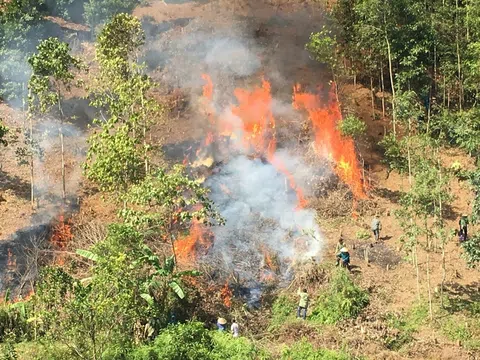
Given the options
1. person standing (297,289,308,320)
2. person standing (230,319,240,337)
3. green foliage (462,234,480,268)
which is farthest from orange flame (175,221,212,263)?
green foliage (462,234,480,268)

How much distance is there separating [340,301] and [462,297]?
18.1 feet

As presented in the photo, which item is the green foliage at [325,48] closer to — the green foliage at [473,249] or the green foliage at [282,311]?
the green foliage at [473,249]

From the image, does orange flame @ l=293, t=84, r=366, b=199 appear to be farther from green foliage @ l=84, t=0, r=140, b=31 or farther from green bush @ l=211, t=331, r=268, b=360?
green foliage @ l=84, t=0, r=140, b=31

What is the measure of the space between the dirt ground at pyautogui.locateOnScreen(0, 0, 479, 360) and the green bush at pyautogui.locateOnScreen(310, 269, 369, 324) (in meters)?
0.84

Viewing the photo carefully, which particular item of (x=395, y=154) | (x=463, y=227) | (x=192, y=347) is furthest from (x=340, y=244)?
(x=192, y=347)

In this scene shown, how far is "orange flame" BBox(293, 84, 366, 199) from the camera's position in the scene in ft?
114

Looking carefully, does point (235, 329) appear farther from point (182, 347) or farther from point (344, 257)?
point (344, 257)

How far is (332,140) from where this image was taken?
36.6 metres

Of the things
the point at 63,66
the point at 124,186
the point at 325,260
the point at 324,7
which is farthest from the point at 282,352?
the point at 324,7

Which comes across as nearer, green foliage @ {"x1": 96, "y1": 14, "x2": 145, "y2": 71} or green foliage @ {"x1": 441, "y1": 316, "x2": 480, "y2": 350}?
green foliage @ {"x1": 441, "y1": 316, "x2": 480, "y2": 350}

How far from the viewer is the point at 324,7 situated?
158ft

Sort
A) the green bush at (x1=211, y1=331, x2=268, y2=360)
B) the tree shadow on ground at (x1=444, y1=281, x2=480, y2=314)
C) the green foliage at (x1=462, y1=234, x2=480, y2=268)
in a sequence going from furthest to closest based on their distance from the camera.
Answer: the tree shadow on ground at (x1=444, y1=281, x2=480, y2=314)
the green foliage at (x1=462, y1=234, x2=480, y2=268)
the green bush at (x1=211, y1=331, x2=268, y2=360)

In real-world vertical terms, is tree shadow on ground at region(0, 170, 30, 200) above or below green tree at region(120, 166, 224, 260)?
below

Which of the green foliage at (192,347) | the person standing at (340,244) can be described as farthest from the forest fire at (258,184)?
the green foliage at (192,347)
